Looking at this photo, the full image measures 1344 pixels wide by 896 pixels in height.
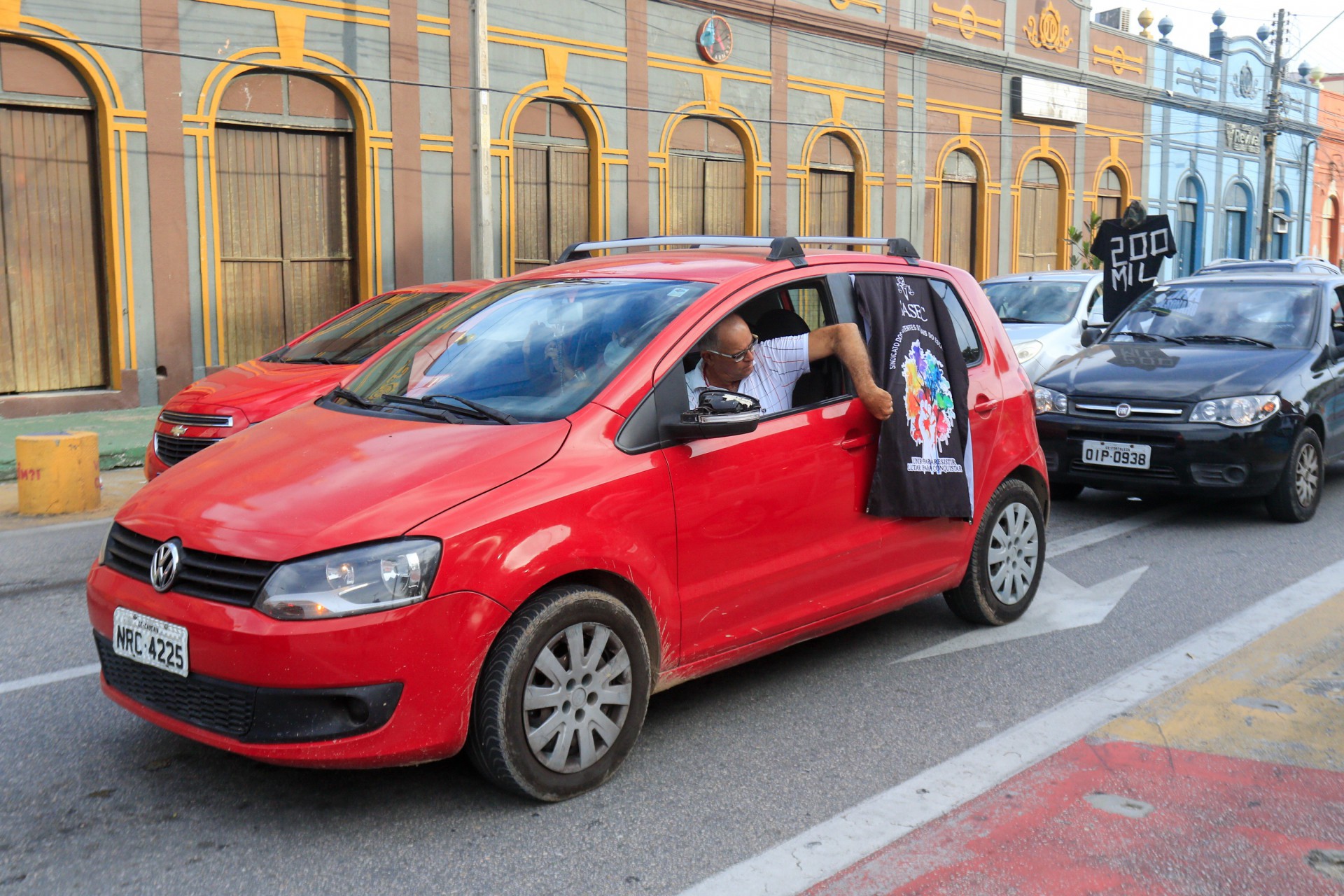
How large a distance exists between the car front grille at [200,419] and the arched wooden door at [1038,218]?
23435 mm

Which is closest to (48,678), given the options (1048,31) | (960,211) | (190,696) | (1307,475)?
(190,696)

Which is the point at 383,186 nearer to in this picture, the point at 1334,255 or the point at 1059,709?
the point at 1059,709

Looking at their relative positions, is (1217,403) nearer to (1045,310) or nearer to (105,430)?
(1045,310)

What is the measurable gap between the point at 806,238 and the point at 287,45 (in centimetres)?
1150

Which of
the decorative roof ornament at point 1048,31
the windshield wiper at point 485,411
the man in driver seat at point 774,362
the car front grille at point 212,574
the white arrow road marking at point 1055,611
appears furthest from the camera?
the decorative roof ornament at point 1048,31

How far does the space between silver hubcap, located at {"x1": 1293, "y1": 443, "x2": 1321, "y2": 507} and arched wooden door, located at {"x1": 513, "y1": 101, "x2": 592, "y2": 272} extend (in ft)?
37.2

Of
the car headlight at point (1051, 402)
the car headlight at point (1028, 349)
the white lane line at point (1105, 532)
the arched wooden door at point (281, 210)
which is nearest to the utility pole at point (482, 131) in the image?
the arched wooden door at point (281, 210)

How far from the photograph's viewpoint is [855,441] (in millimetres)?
4824

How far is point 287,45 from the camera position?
15.1m

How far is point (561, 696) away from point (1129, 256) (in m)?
11.3

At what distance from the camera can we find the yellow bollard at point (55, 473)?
863cm

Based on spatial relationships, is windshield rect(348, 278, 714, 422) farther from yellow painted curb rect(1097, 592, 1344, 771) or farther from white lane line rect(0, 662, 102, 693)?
yellow painted curb rect(1097, 592, 1344, 771)

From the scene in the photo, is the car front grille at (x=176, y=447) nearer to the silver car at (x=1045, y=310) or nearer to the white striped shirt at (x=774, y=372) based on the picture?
the white striped shirt at (x=774, y=372)

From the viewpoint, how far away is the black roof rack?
16.1 ft
